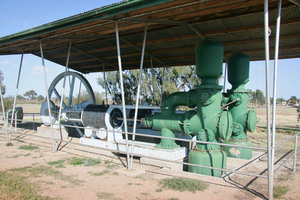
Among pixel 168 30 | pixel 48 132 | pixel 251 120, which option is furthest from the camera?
pixel 48 132

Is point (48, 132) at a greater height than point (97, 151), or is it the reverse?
point (48, 132)

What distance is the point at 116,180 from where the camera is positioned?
5.18m

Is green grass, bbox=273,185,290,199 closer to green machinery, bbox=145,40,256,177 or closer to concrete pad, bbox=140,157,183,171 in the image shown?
green machinery, bbox=145,40,256,177

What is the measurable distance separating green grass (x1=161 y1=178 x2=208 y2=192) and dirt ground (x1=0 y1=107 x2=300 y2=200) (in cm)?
11

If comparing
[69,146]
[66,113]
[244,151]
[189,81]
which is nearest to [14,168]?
[69,146]

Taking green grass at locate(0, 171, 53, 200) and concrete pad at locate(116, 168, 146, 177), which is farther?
concrete pad at locate(116, 168, 146, 177)

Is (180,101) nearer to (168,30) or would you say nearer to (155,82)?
(168,30)

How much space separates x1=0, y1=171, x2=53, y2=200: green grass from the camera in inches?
165

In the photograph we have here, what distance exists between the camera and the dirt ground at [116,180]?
436 cm

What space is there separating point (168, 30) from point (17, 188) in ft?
17.7

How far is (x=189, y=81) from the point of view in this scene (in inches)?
749

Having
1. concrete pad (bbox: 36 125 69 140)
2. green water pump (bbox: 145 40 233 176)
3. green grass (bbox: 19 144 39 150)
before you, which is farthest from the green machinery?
concrete pad (bbox: 36 125 69 140)

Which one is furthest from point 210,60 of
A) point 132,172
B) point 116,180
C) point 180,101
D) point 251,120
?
point 116,180

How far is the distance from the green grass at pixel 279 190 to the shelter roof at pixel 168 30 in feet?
11.2
